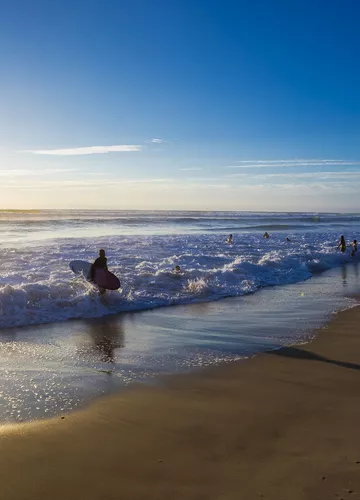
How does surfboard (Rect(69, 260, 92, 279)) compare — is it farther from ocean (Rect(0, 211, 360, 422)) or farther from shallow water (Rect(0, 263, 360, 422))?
shallow water (Rect(0, 263, 360, 422))

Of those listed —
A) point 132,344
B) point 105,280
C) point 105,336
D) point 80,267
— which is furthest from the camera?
point 80,267

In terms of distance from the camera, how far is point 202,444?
4.89 meters

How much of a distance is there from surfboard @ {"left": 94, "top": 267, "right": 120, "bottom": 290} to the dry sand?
22.9 ft

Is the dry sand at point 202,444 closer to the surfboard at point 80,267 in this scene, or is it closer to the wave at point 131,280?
the wave at point 131,280

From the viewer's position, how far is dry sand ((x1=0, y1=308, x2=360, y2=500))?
4070mm

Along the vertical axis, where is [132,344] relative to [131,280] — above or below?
below

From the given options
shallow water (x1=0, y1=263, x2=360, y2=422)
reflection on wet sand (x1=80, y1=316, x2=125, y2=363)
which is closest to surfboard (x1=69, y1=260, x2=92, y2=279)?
shallow water (x1=0, y1=263, x2=360, y2=422)

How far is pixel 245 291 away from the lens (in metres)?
15.5

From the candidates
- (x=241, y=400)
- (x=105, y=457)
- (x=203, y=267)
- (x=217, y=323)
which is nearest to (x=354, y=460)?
(x=241, y=400)

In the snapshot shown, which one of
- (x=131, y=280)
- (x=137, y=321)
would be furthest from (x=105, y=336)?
(x=131, y=280)

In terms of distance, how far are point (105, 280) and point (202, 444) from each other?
9455 mm

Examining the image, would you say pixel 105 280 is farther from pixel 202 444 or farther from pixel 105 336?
pixel 202 444

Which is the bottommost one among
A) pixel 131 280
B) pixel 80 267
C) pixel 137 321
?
pixel 137 321

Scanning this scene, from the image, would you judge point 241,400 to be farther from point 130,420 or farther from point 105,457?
point 105,457
